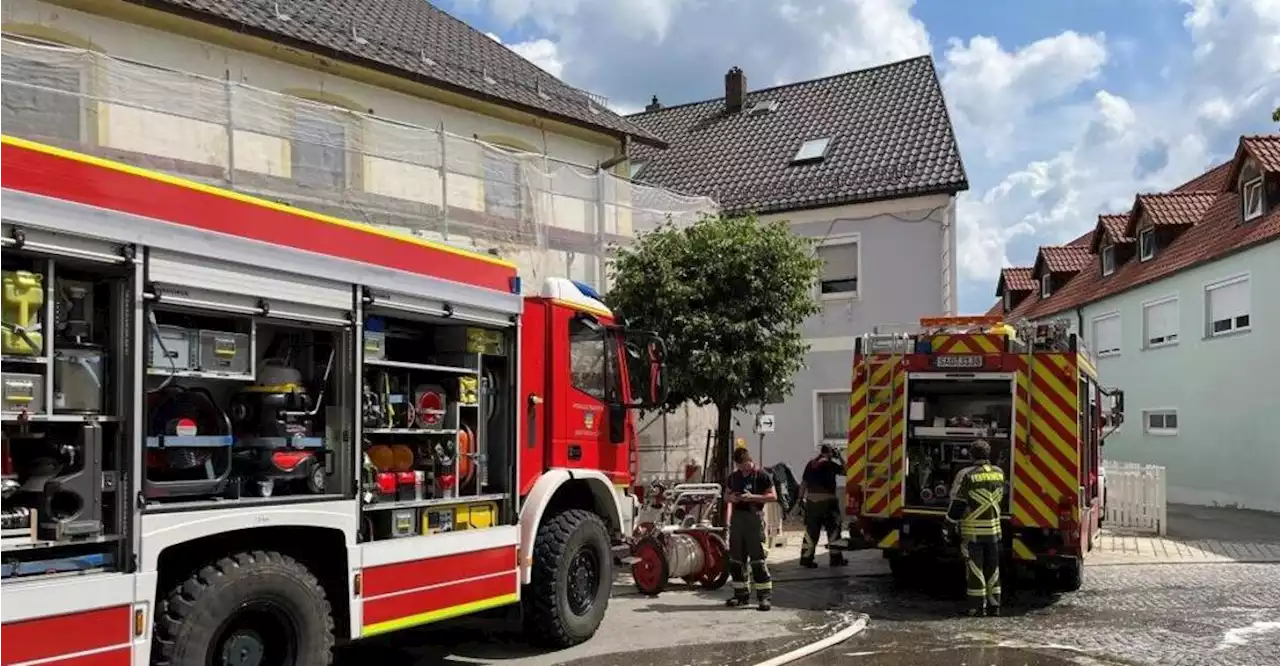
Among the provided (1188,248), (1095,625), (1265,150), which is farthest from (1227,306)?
(1095,625)

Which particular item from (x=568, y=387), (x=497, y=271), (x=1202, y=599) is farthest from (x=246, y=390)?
(x=1202, y=599)

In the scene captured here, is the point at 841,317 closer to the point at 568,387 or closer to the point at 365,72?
the point at 365,72

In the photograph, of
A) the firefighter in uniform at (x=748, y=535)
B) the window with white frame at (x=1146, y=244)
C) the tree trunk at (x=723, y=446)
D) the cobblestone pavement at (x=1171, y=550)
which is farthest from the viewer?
the window with white frame at (x=1146, y=244)

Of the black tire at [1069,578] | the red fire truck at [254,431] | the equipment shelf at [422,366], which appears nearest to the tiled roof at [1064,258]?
the black tire at [1069,578]

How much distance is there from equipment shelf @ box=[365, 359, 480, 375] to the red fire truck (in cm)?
3

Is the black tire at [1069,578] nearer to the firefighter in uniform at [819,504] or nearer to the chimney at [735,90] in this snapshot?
the firefighter in uniform at [819,504]

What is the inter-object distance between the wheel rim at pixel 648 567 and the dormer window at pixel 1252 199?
16.3 m

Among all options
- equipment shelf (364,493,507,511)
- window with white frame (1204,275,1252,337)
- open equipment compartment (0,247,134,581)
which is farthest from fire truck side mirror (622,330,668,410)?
window with white frame (1204,275,1252,337)

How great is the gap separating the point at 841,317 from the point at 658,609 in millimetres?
11353

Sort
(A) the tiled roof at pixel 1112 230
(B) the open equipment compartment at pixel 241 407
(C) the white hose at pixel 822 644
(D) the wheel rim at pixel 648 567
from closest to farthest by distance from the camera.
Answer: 1. (B) the open equipment compartment at pixel 241 407
2. (C) the white hose at pixel 822 644
3. (D) the wheel rim at pixel 648 567
4. (A) the tiled roof at pixel 1112 230

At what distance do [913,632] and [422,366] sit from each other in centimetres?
475

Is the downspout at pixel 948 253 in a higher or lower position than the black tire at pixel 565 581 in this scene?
higher

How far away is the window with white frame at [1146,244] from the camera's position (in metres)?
26.6

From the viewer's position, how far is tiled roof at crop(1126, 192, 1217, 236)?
25.9 metres
